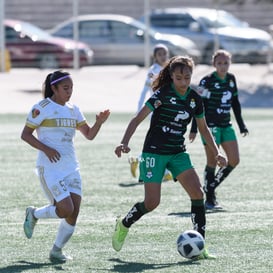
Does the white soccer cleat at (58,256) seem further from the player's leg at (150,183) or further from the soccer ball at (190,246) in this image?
the soccer ball at (190,246)

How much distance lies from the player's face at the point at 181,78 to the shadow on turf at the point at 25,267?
1.88 meters

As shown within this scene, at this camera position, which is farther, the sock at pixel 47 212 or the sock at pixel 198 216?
the sock at pixel 198 216

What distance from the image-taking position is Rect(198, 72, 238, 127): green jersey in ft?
40.1

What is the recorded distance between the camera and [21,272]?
8438mm

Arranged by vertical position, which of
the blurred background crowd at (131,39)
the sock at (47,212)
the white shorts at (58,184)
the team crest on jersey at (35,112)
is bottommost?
the blurred background crowd at (131,39)

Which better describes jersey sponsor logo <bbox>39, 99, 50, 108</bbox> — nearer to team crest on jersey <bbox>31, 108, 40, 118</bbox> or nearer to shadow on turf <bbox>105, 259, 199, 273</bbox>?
team crest on jersey <bbox>31, 108, 40, 118</bbox>

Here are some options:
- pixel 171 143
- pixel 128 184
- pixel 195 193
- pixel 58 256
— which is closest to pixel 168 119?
pixel 171 143

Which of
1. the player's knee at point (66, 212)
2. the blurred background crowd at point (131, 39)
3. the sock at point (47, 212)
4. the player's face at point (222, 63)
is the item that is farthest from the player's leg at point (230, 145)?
the blurred background crowd at point (131, 39)

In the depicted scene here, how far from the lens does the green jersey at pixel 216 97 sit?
40.1ft

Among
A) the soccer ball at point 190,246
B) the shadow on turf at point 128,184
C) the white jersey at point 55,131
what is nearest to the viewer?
the soccer ball at point 190,246

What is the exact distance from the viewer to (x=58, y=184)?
29.4ft

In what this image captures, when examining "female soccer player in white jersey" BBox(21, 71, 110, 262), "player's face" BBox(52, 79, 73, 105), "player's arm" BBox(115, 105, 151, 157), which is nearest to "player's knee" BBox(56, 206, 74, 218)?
"female soccer player in white jersey" BBox(21, 71, 110, 262)

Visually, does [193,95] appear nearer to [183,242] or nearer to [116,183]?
[183,242]

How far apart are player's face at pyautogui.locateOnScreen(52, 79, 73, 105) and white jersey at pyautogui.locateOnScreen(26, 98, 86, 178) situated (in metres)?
0.06
